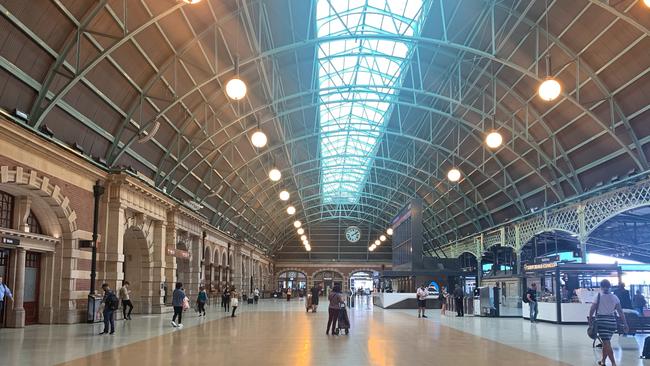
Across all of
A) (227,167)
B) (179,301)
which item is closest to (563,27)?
(179,301)

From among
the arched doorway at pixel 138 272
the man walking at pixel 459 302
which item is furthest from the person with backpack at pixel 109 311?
the man walking at pixel 459 302

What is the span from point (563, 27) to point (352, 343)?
54.5ft

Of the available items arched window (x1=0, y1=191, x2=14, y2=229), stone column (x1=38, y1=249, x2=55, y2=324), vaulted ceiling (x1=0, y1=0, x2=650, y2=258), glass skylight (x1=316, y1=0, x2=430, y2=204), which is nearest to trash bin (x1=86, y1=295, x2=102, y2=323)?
stone column (x1=38, y1=249, x2=55, y2=324)

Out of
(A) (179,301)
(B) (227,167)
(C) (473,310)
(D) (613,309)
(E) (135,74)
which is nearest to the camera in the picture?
(D) (613,309)

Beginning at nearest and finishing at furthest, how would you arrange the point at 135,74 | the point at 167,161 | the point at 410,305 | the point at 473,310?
the point at 135,74 < the point at 473,310 < the point at 167,161 < the point at 410,305

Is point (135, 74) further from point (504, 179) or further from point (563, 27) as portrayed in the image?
point (504, 179)

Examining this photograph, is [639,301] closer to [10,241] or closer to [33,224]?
[10,241]

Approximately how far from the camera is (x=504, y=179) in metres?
42.8

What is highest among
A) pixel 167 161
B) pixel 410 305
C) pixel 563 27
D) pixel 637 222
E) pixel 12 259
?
pixel 563 27

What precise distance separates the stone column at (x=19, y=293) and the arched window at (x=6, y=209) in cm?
97

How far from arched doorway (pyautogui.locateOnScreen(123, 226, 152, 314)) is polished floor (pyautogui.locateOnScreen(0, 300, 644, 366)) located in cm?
921

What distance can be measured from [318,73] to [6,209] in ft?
66.5

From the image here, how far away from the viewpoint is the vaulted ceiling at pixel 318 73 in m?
19.6

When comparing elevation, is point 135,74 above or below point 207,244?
above
